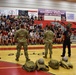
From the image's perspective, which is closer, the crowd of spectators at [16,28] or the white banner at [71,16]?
the crowd of spectators at [16,28]

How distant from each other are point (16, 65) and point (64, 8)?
9.45 m

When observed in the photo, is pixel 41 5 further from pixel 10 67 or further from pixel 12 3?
pixel 10 67

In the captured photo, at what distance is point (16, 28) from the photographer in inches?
524

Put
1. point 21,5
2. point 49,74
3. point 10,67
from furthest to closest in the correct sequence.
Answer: point 21,5 < point 10,67 < point 49,74

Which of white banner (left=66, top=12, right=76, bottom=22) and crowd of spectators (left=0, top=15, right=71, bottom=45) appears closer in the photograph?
crowd of spectators (left=0, top=15, right=71, bottom=45)

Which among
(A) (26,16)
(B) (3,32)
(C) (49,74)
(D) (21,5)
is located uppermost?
(D) (21,5)

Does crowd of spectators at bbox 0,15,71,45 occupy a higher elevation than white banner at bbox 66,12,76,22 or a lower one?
lower

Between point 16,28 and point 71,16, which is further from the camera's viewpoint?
point 71,16

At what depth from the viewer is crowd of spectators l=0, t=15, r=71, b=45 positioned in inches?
519

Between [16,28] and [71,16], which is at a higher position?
[71,16]

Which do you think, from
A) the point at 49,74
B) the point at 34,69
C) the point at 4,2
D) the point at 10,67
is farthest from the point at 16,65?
the point at 4,2

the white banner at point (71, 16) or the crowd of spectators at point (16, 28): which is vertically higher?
the white banner at point (71, 16)

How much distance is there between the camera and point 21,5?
13984 mm

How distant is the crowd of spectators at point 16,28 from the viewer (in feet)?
43.2
